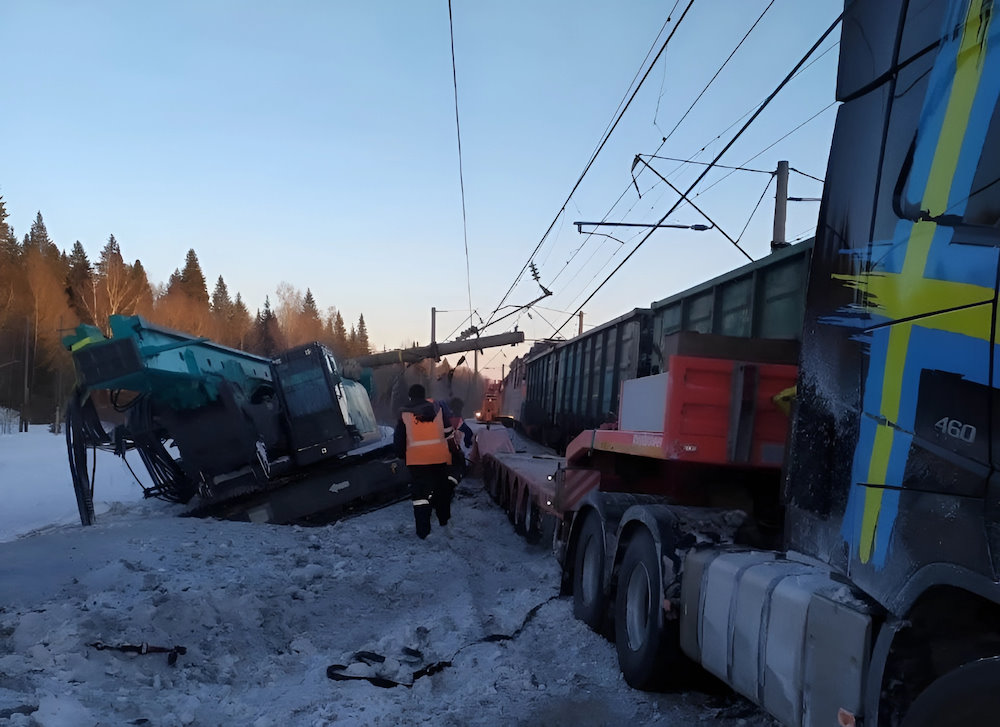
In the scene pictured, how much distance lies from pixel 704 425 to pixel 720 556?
892mm

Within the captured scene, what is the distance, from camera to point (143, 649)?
15.1ft

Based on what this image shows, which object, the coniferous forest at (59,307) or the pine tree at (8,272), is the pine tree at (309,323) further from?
the pine tree at (8,272)

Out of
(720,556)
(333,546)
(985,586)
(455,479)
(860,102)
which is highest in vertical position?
(860,102)

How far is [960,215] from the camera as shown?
2215 mm

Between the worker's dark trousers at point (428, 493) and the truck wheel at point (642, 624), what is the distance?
4147mm

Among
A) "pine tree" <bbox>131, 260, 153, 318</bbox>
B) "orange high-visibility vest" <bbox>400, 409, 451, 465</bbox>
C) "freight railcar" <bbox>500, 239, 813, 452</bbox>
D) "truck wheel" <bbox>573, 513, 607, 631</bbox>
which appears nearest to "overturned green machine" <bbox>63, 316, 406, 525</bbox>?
"orange high-visibility vest" <bbox>400, 409, 451, 465</bbox>

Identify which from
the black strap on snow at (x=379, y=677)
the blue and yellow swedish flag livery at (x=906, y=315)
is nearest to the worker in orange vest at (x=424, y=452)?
the black strap on snow at (x=379, y=677)

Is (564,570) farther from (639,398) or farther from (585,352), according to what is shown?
(585,352)

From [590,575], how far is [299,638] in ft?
6.92

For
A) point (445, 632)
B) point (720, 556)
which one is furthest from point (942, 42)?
point (445, 632)

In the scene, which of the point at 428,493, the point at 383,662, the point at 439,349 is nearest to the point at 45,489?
the point at 428,493

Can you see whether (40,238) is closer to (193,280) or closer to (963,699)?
(193,280)

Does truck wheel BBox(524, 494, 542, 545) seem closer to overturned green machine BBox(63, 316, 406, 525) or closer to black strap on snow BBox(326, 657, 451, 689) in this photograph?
overturned green machine BBox(63, 316, 406, 525)

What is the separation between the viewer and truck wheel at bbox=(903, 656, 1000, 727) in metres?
1.99
